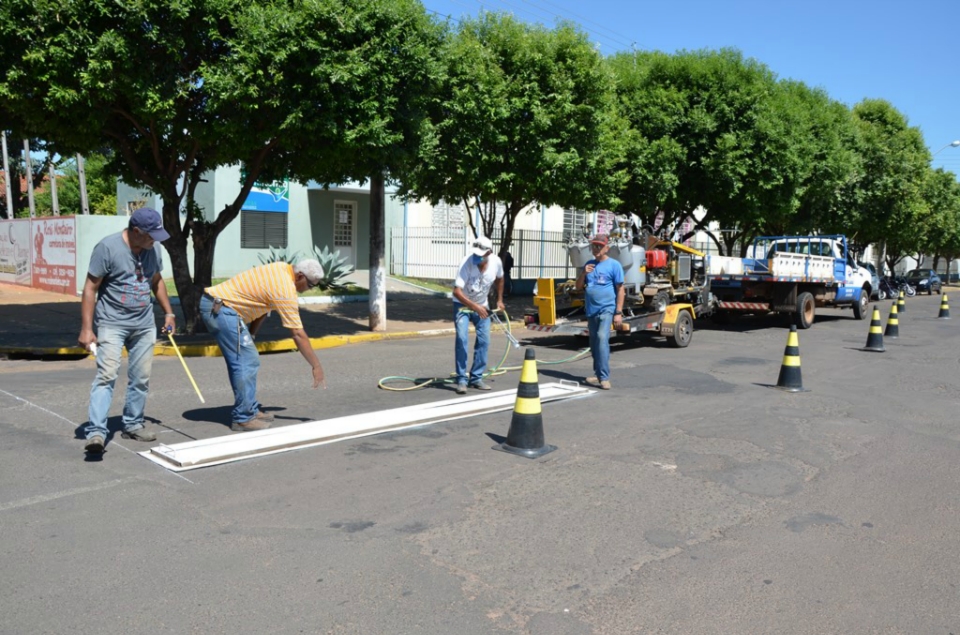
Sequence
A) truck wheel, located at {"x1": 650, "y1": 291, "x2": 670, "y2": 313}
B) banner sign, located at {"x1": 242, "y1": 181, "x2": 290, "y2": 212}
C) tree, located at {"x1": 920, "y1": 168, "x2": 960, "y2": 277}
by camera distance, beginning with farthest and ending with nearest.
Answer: tree, located at {"x1": 920, "y1": 168, "x2": 960, "y2": 277}, banner sign, located at {"x1": 242, "y1": 181, "x2": 290, "y2": 212}, truck wheel, located at {"x1": 650, "y1": 291, "x2": 670, "y2": 313}

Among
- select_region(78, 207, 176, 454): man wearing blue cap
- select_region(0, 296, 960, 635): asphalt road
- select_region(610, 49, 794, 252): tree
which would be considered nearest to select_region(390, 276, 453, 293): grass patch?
select_region(610, 49, 794, 252): tree

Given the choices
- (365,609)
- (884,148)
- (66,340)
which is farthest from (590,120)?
(884,148)

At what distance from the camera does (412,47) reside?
12062 millimetres

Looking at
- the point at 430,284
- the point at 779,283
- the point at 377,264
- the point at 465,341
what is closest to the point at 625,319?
the point at 465,341

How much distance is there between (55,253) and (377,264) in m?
10.2

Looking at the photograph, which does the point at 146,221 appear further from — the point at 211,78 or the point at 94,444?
the point at 211,78

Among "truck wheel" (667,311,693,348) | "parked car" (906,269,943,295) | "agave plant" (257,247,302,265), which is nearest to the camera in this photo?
"truck wheel" (667,311,693,348)

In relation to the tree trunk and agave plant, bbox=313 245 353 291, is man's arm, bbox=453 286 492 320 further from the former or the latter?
agave plant, bbox=313 245 353 291

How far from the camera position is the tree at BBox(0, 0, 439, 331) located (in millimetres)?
10242

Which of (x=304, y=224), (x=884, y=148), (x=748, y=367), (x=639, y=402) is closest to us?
(x=639, y=402)

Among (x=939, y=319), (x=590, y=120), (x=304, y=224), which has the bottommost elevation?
(x=939, y=319)

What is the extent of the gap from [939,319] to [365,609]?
23245mm

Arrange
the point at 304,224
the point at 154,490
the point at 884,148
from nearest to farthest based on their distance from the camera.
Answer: the point at 154,490 < the point at 304,224 < the point at 884,148

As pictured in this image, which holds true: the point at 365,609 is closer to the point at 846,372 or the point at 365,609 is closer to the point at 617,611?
the point at 617,611
